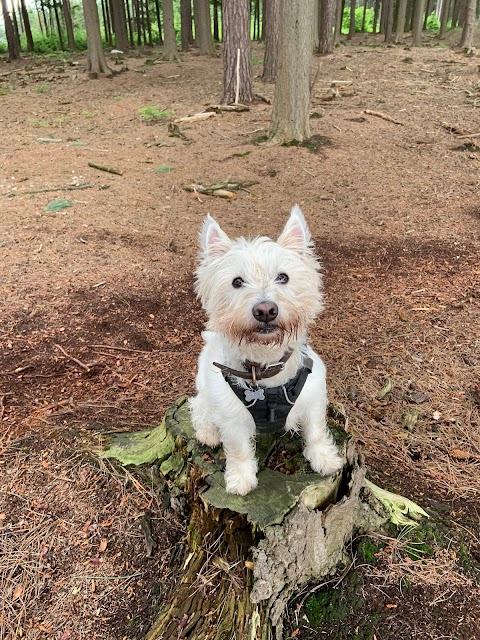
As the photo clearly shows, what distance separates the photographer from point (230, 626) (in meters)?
2.49

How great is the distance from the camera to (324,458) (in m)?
2.77

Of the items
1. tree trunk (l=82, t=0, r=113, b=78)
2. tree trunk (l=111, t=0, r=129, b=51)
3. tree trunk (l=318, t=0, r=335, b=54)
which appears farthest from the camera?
tree trunk (l=111, t=0, r=129, b=51)

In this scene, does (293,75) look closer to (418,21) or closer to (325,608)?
(325,608)

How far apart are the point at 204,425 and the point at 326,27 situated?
2267cm

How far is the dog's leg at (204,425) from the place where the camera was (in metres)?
3.01

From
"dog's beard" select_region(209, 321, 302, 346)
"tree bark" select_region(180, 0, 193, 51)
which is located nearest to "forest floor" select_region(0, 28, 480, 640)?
"dog's beard" select_region(209, 321, 302, 346)

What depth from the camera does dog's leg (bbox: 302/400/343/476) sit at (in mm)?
2770

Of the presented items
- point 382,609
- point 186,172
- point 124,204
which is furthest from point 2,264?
point 382,609

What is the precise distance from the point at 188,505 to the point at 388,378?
2440mm

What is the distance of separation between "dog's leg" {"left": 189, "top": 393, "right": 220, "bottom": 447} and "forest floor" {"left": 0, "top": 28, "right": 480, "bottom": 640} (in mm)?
620

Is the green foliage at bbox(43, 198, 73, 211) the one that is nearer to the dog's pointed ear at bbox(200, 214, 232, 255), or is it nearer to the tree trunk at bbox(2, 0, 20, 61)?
the dog's pointed ear at bbox(200, 214, 232, 255)

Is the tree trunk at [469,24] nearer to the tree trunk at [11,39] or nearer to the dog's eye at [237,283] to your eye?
the dog's eye at [237,283]

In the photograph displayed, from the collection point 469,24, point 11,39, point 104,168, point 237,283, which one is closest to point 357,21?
point 469,24

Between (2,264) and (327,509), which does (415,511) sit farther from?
(2,264)
